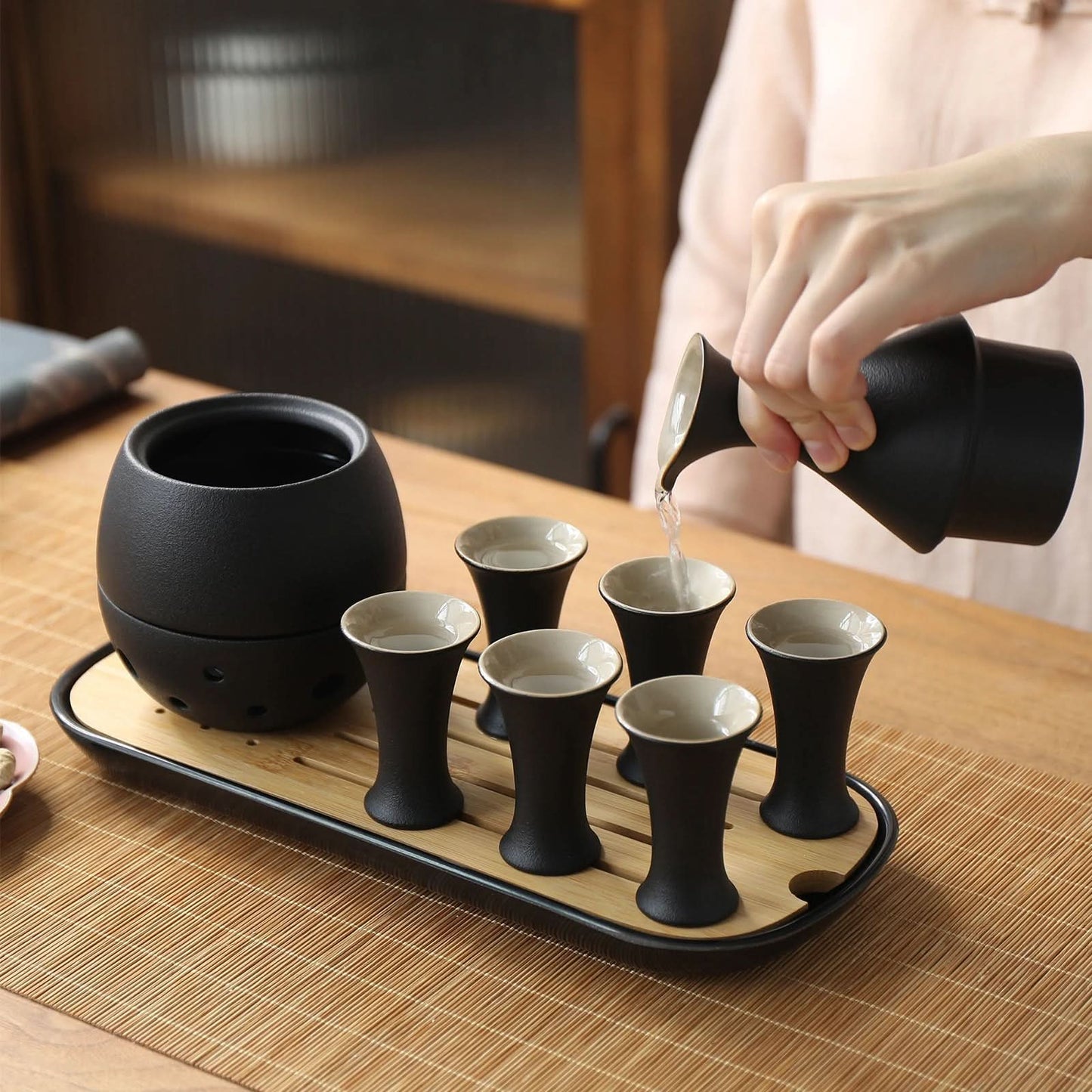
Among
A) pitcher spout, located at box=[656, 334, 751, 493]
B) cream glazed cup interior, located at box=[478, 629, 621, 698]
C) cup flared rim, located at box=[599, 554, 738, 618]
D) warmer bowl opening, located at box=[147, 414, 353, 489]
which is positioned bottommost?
cream glazed cup interior, located at box=[478, 629, 621, 698]

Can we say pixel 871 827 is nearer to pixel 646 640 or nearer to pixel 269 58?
pixel 646 640

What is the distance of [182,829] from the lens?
2.72ft

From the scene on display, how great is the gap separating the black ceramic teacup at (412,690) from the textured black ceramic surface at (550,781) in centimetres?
5

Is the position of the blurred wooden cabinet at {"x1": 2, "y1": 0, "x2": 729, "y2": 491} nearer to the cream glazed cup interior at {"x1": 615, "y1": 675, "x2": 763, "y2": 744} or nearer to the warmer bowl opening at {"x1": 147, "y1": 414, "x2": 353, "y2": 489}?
the warmer bowl opening at {"x1": 147, "y1": 414, "x2": 353, "y2": 489}

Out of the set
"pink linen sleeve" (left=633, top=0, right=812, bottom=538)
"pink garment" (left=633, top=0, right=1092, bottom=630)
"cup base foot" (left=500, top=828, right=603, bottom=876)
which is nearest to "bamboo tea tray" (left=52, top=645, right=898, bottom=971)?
"cup base foot" (left=500, top=828, right=603, bottom=876)

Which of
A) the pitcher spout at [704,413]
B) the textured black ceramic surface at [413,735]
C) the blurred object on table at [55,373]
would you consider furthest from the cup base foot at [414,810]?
the blurred object on table at [55,373]

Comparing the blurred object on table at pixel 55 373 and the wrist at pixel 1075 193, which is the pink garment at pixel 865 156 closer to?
the wrist at pixel 1075 193

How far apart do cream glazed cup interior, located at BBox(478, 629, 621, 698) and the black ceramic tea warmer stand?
0.41 feet

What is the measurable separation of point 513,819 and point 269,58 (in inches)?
76.3

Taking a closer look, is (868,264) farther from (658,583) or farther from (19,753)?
(19,753)

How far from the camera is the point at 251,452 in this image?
924 millimetres

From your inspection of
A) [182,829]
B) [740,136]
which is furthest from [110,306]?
[182,829]

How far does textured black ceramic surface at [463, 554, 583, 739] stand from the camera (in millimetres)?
827

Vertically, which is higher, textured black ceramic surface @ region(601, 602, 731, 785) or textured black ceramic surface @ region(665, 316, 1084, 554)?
textured black ceramic surface @ region(665, 316, 1084, 554)
